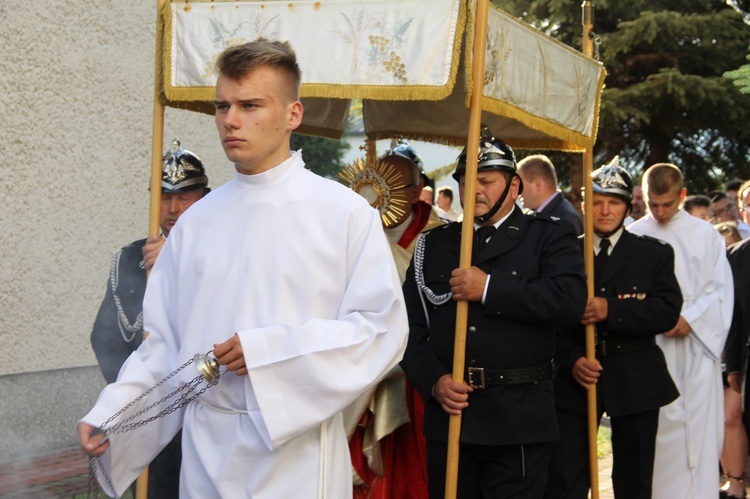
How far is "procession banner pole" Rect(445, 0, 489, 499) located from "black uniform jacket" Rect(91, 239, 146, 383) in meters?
1.54

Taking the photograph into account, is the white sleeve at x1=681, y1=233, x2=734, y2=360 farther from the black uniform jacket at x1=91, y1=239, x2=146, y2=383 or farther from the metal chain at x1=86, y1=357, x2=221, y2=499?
the metal chain at x1=86, y1=357, x2=221, y2=499

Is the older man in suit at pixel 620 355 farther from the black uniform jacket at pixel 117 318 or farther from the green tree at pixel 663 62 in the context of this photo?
the green tree at pixel 663 62

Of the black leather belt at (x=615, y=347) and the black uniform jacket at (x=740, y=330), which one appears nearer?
the black leather belt at (x=615, y=347)

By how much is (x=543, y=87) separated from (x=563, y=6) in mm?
12469

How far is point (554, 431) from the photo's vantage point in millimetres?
4688

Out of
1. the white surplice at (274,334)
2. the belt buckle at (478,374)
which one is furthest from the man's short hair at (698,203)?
the white surplice at (274,334)

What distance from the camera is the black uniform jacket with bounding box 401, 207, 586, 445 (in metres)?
4.56

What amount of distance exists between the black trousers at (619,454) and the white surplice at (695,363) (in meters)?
0.67

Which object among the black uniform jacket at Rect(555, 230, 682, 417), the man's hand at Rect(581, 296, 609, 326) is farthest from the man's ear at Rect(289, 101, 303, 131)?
the black uniform jacket at Rect(555, 230, 682, 417)

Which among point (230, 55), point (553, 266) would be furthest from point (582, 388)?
point (230, 55)

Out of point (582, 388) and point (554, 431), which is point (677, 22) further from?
point (554, 431)

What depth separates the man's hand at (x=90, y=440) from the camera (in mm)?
3170

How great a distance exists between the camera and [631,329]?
570 cm

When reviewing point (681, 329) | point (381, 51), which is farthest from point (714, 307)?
point (381, 51)
